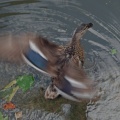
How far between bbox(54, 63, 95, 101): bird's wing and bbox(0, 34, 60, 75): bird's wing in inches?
6.3

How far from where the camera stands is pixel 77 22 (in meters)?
4.85

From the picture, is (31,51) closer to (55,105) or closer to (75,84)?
(75,84)

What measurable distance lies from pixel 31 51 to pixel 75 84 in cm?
52

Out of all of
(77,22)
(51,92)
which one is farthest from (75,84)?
(77,22)

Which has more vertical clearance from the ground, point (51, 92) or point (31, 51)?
point (31, 51)

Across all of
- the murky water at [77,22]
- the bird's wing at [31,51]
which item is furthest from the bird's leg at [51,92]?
the bird's wing at [31,51]

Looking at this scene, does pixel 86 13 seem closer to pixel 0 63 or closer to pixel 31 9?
pixel 31 9

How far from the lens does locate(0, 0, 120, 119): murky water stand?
4547 mm

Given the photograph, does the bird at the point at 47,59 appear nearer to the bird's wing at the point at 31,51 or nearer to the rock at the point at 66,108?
the bird's wing at the point at 31,51

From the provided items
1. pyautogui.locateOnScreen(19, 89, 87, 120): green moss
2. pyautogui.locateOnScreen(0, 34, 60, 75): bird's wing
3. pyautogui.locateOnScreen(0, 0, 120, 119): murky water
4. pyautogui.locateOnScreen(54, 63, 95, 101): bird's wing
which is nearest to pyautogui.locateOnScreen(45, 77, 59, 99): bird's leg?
pyautogui.locateOnScreen(19, 89, 87, 120): green moss

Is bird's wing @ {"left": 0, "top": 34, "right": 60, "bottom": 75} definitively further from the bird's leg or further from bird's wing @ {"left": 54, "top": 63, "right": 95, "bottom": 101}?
the bird's leg

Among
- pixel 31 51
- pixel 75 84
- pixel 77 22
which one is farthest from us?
pixel 77 22

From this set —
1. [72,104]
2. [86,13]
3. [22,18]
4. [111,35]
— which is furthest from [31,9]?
[72,104]

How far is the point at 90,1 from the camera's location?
5.03m
